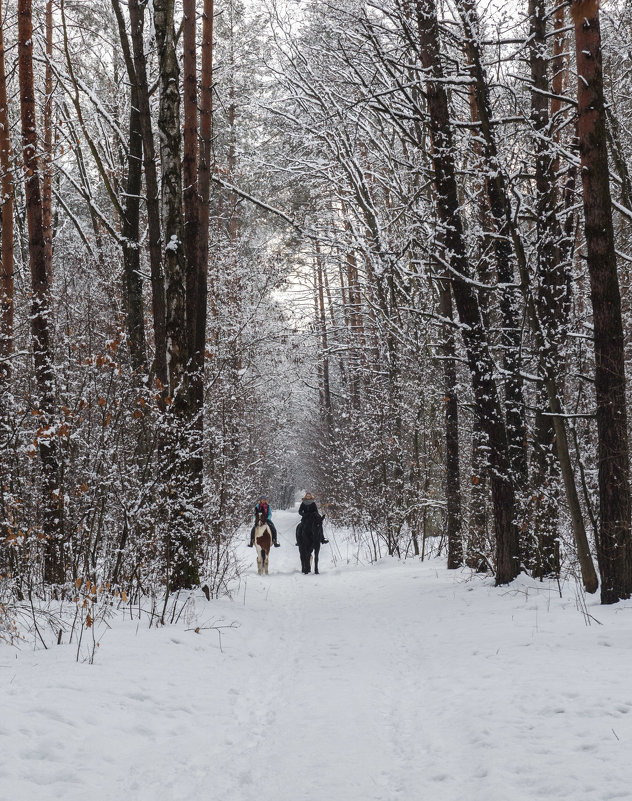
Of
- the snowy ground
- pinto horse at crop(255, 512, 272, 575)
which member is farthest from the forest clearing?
pinto horse at crop(255, 512, 272, 575)

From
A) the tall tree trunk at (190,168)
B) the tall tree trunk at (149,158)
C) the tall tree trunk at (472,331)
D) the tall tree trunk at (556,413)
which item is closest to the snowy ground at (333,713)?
the tall tree trunk at (556,413)

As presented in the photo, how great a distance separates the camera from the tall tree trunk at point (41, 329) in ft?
24.1

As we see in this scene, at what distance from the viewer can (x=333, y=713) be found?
4961 millimetres

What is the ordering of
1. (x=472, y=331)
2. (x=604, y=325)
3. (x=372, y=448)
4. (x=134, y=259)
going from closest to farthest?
(x=604, y=325) < (x=472, y=331) < (x=134, y=259) < (x=372, y=448)

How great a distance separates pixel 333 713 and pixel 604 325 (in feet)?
16.0

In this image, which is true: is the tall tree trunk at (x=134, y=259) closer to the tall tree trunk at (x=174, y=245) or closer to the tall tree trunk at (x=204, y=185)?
the tall tree trunk at (x=174, y=245)

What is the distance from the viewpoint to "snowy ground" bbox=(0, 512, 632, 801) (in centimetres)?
362

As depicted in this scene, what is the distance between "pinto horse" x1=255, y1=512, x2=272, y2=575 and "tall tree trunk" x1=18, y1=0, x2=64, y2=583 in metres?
7.30

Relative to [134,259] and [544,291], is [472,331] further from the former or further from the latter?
[134,259]

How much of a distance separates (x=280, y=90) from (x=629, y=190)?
844 cm

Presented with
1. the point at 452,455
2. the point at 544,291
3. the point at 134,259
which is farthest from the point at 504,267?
the point at 134,259

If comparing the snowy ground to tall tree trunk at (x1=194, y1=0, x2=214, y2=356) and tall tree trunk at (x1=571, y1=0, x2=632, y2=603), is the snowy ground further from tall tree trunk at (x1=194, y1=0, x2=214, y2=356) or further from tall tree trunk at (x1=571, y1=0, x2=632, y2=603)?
tall tree trunk at (x1=194, y1=0, x2=214, y2=356)

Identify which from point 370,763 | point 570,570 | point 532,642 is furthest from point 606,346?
point 370,763

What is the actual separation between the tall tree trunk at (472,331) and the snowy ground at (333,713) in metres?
1.47
